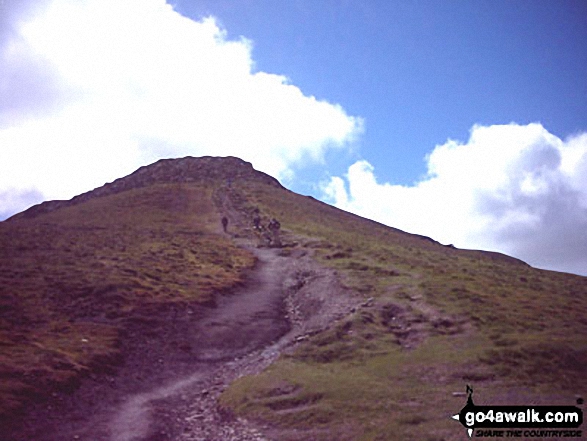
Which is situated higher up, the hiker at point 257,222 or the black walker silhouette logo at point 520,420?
the hiker at point 257,222

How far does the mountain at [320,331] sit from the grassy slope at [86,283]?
119 millimetres

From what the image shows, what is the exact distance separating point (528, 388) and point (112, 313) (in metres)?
25.1

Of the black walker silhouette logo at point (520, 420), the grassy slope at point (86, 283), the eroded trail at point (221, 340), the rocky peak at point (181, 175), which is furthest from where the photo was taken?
the rocky peak at point (181, 175)

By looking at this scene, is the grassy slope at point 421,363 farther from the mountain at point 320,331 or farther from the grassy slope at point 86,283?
the grassy slope at point 86,283

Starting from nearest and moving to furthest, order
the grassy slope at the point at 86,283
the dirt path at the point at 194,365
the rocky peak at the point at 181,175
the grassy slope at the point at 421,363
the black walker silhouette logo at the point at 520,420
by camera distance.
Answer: the black walker silhouette logo at the point at 520,420 → the grassy slope at the point at 421,363 → the dirt path at the point at 194,365 → the grassy slope at the point at 86,283 → the rocky peak at the point at 181,175

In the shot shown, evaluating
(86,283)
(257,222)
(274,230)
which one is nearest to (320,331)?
(86,283)

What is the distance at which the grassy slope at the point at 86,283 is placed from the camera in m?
24.1

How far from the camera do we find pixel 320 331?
32.3 m

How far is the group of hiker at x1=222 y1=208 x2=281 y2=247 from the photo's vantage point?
69.1 meters

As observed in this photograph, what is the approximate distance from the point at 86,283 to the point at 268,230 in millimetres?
39111

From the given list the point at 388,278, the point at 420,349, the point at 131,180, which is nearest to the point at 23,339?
the point at 420,349

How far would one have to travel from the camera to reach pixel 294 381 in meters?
22.8

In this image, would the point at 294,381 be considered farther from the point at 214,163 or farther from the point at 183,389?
the point at 214,163

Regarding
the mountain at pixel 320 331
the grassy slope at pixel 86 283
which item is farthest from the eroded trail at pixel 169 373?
the grassy slope at pixel 86 283
